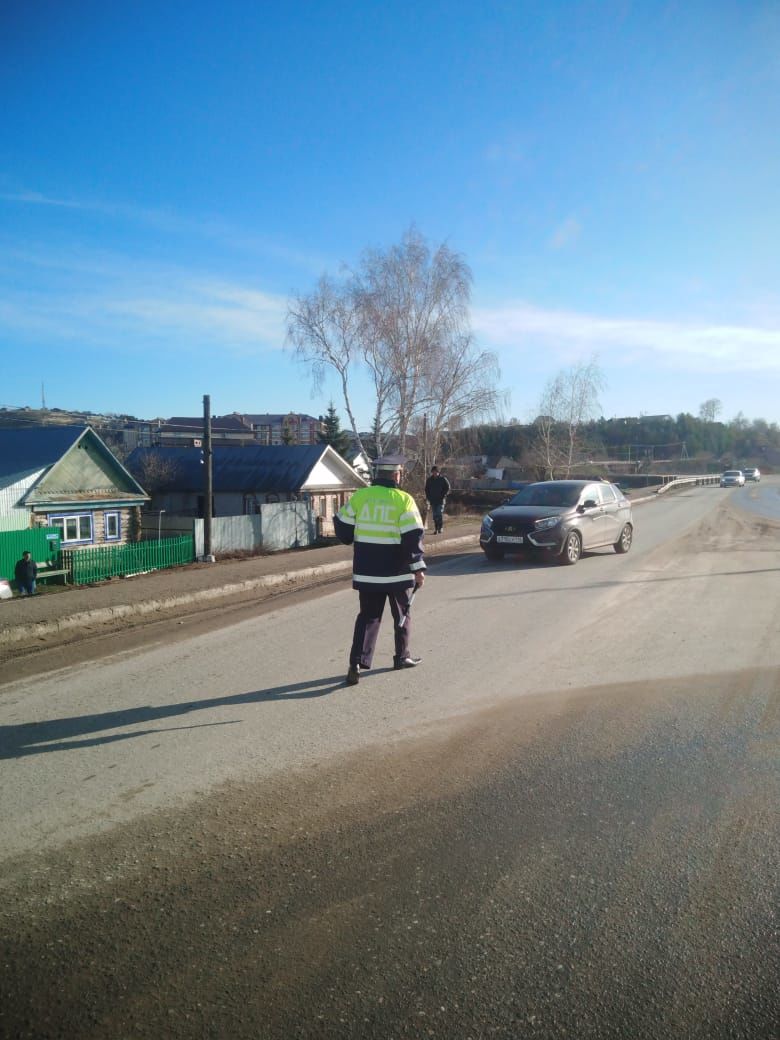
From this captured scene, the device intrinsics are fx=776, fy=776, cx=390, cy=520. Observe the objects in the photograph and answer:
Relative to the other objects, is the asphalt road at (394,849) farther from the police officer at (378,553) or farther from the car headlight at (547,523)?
the car headlight at (547,523)

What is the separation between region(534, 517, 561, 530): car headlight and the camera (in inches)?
570

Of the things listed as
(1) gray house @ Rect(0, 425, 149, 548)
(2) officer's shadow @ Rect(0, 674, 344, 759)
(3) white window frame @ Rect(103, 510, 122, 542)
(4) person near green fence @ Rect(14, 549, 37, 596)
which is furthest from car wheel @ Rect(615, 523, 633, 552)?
(3) white window frame @ Rect(103, 510, 122, 542)

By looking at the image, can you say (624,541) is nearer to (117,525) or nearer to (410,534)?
(410,534)

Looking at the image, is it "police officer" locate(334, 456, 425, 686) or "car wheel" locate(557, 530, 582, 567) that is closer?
"police officer" locate(334, 456, 425, 686)

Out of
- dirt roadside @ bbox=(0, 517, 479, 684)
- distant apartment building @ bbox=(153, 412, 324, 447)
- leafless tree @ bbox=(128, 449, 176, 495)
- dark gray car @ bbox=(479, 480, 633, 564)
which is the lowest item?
dirt roadside @ bbox=(0, 517, 479, 684)

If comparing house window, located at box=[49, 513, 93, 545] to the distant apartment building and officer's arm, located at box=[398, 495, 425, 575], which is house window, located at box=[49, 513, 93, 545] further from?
officer's arm, located at box=[398, 495, 425, 575]

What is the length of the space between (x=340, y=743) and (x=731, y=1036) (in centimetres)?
296

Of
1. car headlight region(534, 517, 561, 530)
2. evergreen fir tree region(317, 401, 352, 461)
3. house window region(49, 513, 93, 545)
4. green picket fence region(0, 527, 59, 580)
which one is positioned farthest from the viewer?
evergreen fir tree region(317, 401, 352, 461)

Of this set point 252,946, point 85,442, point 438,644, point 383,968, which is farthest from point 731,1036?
point 85,442

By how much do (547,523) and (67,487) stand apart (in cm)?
2038

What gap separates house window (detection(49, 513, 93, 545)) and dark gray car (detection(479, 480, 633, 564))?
61.6 feet

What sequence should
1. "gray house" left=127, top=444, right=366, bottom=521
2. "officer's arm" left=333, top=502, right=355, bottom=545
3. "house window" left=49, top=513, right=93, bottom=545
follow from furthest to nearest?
"gray house" left=127, top=444, right=366, bottom=521 < "house window" left=49, top=513, right=93, bottom=545 < "officer's arm" left=333, top=502, right=355, bottom=545

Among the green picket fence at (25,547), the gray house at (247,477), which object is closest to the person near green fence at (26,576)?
the green picket fence at (25,547)

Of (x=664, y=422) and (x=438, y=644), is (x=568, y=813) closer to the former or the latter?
(x=438, y=644)
